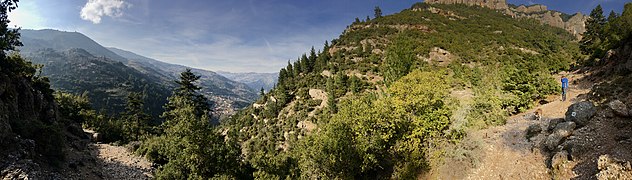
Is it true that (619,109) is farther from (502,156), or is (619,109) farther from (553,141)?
(502,156)

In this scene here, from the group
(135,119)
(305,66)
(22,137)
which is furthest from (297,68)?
(22,137)

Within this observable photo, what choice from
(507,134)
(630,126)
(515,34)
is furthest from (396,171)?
(515,34)

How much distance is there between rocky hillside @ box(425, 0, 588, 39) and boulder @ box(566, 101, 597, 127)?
14563 cm

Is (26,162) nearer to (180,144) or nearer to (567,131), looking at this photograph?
(180,144)

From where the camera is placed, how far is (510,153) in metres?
16.9

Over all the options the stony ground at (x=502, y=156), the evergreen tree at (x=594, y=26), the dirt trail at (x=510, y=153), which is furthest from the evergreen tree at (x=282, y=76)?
the evergreen tree at (x=594, y=26)

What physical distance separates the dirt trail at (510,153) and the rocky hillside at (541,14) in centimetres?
14378

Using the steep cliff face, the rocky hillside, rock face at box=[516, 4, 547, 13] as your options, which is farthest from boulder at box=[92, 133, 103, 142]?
rock face at box=[516, 4, 547, 13]

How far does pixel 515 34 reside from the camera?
8312 centimetres

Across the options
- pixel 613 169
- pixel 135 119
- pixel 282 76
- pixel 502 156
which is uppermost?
pixel 282 76

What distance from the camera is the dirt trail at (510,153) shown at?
14.9 m

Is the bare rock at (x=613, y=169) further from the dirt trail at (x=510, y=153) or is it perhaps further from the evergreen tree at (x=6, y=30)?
the evergreen tree at (x=6, y=30)

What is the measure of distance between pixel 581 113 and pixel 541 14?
21582 centimetres

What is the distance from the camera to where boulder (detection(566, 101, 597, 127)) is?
627 inches
